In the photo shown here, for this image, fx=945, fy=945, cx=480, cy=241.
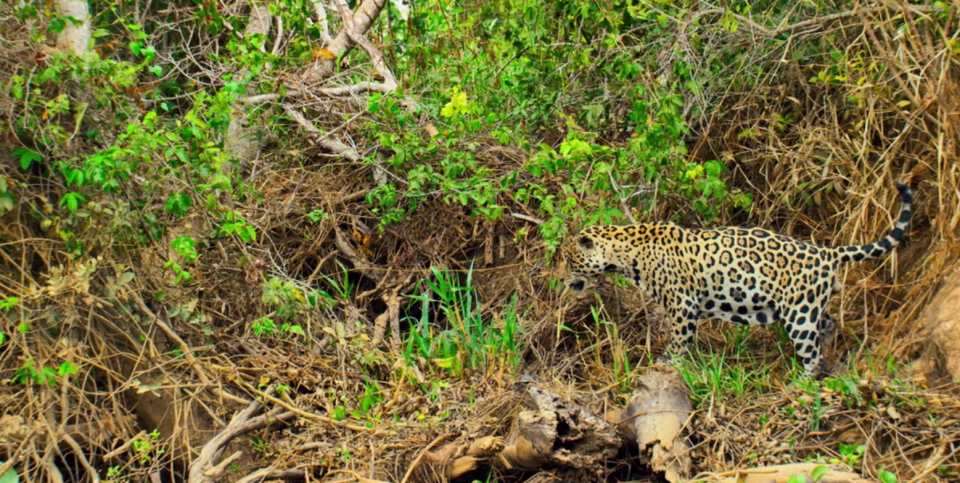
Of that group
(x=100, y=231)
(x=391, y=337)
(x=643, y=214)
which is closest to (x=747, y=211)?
(x=643, y=214)

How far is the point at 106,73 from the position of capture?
5.96m

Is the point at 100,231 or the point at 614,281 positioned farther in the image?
the point at 614,281

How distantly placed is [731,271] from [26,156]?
4560mm

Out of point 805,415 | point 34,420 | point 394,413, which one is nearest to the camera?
point 805,415

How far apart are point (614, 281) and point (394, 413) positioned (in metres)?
2.04

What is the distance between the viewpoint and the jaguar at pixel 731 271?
6090mm

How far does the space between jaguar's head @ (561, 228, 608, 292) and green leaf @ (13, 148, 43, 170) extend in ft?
11.9

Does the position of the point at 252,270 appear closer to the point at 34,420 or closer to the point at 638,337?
the point at 34,420

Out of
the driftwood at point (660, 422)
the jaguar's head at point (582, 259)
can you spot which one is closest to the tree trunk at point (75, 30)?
the jaguar's head at point (582, 259)

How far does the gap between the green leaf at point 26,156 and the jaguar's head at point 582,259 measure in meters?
3.63

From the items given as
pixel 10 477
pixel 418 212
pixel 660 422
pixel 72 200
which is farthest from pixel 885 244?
pixel 10 477

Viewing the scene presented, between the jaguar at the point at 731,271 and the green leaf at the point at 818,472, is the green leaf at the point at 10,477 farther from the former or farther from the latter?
the green leaf at the point at 818,472

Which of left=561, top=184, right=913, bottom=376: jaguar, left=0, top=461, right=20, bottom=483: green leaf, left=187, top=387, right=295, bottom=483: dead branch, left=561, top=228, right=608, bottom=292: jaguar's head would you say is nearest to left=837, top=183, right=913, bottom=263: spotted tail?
left=561, top=184, right=913, bottom=376: jaguar

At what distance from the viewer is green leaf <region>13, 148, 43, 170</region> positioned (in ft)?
19.1
